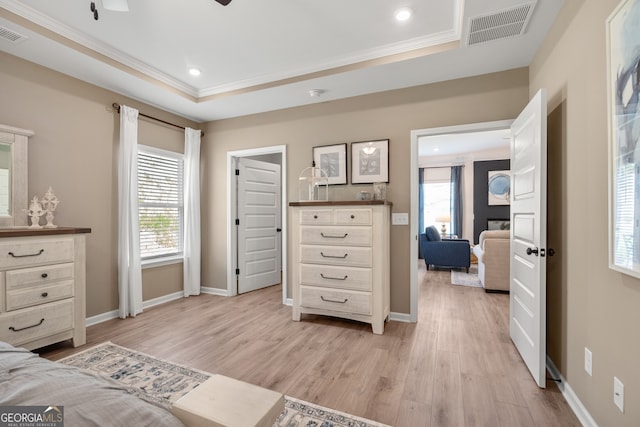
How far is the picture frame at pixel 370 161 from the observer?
3340 millimetres

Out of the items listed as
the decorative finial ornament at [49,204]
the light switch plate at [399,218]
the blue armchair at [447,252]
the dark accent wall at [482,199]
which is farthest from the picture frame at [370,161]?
the dark accent wall at [482,199]

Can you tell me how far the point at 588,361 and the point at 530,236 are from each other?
2.69 ft

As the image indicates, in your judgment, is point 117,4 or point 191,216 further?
point 191,216

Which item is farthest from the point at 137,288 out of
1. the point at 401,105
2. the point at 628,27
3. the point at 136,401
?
the point at 628,27

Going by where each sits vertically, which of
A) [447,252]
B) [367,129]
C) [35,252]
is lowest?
[447,252]

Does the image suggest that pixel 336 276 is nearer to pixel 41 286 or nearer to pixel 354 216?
pixel 354 216

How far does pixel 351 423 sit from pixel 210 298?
2.99 metres

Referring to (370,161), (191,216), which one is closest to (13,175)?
(191,216)

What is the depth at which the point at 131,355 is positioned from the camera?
7.88ft

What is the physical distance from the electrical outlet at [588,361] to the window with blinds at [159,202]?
4.20 meters

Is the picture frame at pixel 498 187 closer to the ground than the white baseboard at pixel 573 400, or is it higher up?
higher up

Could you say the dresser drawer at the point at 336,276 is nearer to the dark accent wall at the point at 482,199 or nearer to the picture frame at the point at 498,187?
the dark accent wall at the point at 482,199

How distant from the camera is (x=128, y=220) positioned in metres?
3.34

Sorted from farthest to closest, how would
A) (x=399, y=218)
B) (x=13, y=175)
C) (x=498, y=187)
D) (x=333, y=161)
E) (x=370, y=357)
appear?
1. (x=498, y=187)
2. (x=333, y=161)
3. (x=399, y=218)
4. (x=13, y=175)
5. (x=370, y=357)
